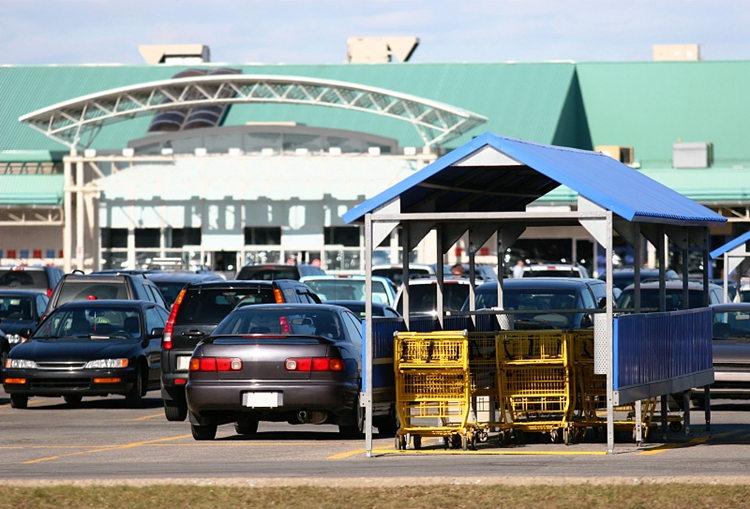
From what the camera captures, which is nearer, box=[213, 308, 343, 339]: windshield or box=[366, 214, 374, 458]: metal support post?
box=[366, 214, 374, 458]: metal support post

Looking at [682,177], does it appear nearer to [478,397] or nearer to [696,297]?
[696,297]

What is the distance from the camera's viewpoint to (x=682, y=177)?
56656 mm

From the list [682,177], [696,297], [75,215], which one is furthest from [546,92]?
[696,297]

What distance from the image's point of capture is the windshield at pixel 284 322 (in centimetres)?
1577

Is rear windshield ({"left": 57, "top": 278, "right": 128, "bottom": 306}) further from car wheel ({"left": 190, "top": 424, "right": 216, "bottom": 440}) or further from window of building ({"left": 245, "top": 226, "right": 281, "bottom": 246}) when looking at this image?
window of building ({"left": 245, "top": 226, "right": 281, "bottom": 246})

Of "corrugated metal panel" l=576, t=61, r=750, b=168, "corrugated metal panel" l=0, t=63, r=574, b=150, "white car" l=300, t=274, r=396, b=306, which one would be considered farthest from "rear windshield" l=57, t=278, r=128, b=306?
"corrugated metal panel" l=576, t=61, r=750, b=168

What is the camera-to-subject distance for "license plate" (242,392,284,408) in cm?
1479

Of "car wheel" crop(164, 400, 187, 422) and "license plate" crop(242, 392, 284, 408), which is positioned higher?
"license plate" crop(242, 392, 284, 408)

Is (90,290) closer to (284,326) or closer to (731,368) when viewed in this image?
(284,326)

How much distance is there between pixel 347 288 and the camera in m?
26.0

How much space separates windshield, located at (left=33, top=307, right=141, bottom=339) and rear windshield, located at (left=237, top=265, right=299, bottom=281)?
913cm

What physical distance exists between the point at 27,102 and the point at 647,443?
55764mm

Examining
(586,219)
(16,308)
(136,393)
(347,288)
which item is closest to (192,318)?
(136,393)

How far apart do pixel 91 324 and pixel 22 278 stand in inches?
428
